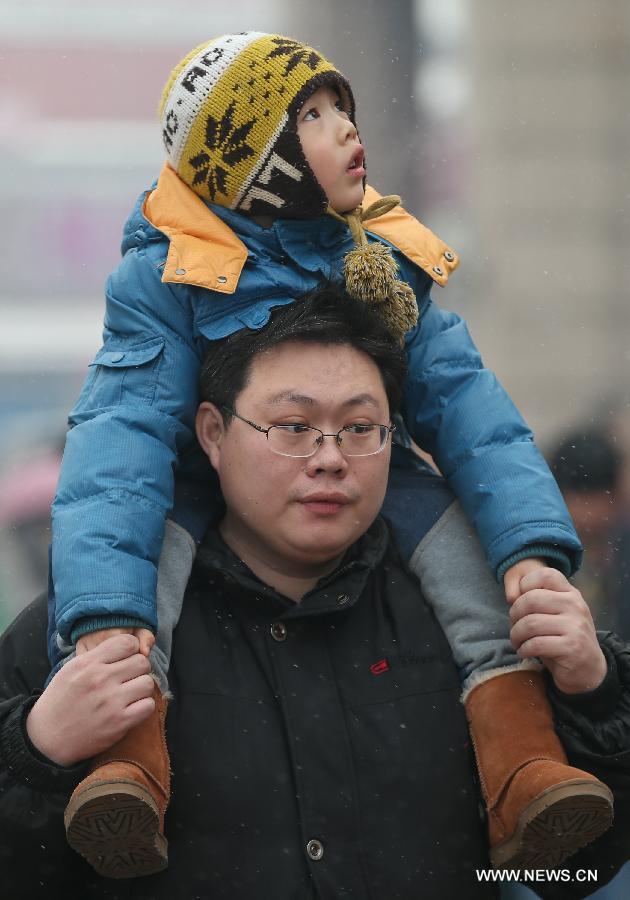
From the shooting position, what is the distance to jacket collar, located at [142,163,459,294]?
2.48 meters

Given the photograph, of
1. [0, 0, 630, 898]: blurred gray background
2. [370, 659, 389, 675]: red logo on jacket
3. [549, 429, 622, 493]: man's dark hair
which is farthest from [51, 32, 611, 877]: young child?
[0, 0, 630, 898]: blurred gray background

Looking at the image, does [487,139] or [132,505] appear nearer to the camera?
[132,505]

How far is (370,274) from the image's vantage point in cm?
250

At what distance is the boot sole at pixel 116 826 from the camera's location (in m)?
2.12

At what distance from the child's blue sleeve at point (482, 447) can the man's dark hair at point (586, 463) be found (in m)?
1.23

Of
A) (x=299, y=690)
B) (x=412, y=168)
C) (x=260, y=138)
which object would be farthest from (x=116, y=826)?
(x=412, y=168)

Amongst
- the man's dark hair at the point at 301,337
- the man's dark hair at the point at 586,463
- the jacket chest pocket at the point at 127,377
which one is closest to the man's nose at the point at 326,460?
the man's dark hair at the point at 301,337

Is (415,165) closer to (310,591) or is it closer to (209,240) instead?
(209,240)

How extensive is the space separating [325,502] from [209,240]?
0.50m

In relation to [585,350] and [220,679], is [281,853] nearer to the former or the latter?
[220,679]

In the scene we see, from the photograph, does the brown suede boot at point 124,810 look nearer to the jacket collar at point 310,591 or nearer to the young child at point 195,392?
the young child at point 195,392

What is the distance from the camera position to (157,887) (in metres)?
2.33

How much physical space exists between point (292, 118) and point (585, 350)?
378cm

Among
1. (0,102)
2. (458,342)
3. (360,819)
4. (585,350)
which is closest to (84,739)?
(360,819)
